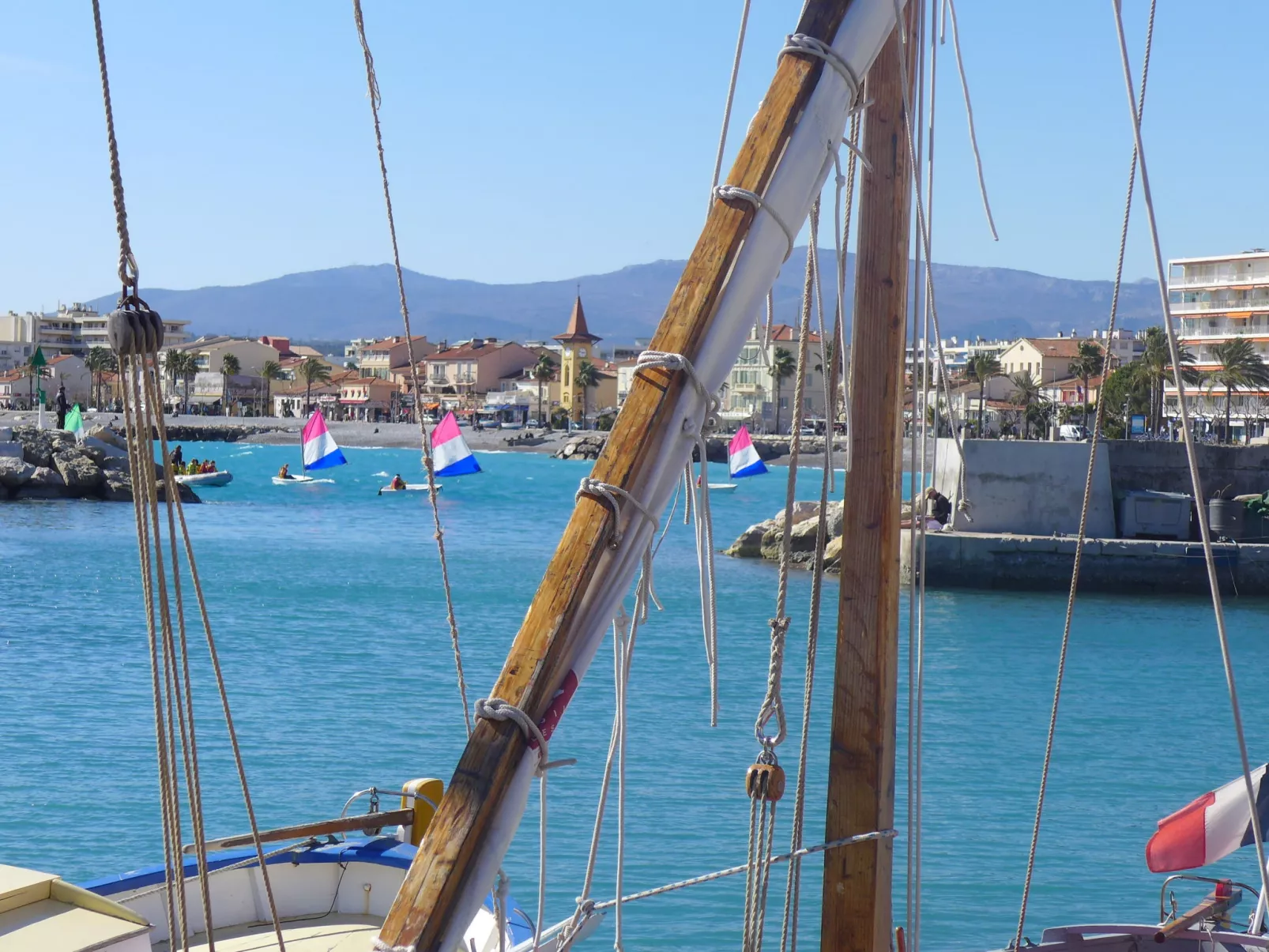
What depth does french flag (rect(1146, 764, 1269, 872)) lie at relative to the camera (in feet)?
21.1

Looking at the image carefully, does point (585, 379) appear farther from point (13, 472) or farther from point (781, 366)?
point (13, 472)

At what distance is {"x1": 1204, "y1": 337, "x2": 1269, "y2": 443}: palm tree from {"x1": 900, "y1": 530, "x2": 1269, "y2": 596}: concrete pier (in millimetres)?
→ 60871

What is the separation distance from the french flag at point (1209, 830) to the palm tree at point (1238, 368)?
286 ft

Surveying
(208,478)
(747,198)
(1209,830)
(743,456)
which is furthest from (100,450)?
(747,198)

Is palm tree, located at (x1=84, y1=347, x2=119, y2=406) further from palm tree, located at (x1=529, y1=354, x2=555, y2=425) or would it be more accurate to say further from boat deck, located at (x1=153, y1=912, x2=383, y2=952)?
boat deck, located at (x1=153, y1=912, x2=383, y2=952)

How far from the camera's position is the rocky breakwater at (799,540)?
107ft

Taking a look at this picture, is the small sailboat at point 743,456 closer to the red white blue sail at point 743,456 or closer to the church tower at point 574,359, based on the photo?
the red white blue sail at point 743,456

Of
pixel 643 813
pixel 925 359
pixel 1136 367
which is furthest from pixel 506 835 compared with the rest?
pixel 1136 367

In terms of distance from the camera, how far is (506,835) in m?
2.81

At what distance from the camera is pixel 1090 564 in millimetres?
30438

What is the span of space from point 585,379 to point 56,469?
8824 cm

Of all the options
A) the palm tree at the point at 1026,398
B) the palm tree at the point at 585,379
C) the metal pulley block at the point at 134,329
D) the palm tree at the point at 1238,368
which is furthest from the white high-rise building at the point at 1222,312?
the metal pulley block at the point at 134,329

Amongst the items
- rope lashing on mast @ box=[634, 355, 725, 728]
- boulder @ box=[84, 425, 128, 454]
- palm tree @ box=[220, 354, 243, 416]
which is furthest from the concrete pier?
palm tree @ box=[220, 354, 243, 416]

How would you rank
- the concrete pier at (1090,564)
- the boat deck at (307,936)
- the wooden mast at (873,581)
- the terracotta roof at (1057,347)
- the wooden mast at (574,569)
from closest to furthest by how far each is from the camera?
the wooden mast at (574,569) → the wooden mast at (873,581) → the boat deck at (307,936) → the concrete pier at (1090,564) → the terracotta roof at (1057,347)
